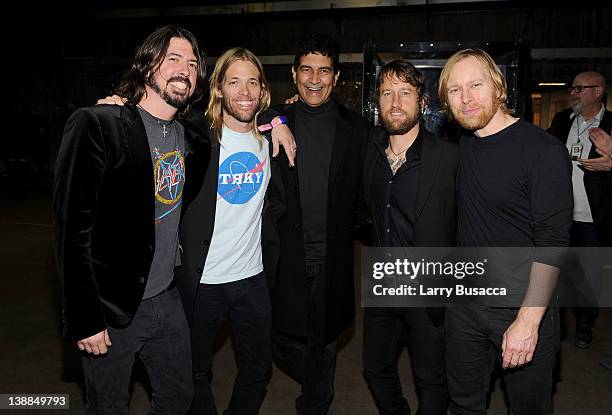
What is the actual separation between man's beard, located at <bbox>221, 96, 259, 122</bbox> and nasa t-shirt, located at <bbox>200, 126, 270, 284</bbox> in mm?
103

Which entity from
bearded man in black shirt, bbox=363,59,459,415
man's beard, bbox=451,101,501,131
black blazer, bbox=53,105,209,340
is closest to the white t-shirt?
bearded man in black shirt, bbox=363,59,459,415

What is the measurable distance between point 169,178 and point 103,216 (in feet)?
1.18

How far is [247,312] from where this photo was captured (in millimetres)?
2736

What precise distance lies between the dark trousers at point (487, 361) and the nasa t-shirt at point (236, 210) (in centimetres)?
114

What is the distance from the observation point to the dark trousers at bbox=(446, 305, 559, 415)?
6.97 ft

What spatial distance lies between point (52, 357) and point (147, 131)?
2.87 m

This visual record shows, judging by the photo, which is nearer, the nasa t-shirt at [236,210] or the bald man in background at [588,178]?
the nasa t-shirt at [236,210]

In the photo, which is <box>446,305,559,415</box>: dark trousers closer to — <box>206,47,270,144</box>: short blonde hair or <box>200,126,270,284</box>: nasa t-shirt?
<box>200,126,270,284</box>: nasa t-shirt

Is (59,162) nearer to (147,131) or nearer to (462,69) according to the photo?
(147,131)

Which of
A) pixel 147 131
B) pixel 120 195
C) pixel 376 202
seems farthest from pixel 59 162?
pixel 376 202

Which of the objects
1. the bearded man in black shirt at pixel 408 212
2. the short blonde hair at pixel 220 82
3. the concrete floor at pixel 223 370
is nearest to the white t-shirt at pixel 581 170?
the concrete floor at pixel 223 370

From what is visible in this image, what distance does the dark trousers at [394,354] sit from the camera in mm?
2621

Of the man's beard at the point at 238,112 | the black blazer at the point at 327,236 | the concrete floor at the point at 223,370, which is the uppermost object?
the man's beard at the point at 238,112

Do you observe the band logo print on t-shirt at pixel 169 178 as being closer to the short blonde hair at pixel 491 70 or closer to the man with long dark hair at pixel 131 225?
the man with long dark hair at pixel 131 225
